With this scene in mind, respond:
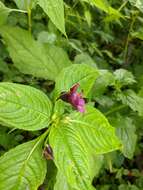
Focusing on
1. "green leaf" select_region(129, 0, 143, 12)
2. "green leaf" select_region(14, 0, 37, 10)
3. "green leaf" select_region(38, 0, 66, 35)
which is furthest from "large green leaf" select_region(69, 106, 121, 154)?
"green leaf" select_region(129, 0, 143, 12)

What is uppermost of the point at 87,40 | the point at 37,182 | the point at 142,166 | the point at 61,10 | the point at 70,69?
the point at 61,10

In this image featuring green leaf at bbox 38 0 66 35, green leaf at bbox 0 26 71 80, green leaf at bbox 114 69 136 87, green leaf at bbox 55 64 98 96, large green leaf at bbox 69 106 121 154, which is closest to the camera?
green leaf at bbox 38 0 66 35

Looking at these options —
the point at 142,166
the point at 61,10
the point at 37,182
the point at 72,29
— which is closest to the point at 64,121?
the point at 37,182

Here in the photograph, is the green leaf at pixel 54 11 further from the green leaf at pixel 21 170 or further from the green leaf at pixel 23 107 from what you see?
the green leaf at pixel 21 170

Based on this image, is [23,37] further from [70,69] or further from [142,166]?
[142,166]

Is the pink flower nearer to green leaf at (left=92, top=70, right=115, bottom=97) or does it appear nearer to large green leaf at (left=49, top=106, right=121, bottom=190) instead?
large green leaf at (left=49, top=106, right=121, bottom=190)

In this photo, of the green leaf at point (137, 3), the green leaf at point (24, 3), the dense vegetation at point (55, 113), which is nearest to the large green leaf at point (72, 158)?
the dense vegetation at point (55, 113)
